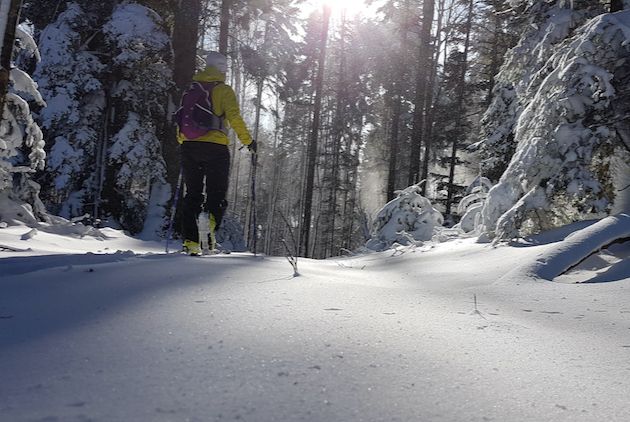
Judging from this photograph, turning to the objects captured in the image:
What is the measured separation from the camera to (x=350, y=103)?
979 inches

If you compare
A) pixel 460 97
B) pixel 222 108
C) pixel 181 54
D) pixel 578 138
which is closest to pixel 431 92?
pixel 460 97

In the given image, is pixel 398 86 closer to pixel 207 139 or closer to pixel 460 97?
pixel 460 97

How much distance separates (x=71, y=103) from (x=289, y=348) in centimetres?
1074

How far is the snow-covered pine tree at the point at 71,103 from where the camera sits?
391 inches

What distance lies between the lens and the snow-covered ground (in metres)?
1.02

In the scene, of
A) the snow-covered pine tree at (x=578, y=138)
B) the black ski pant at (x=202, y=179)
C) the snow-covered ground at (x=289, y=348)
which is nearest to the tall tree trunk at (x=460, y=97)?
the snow-covered pine tree at (x=578, y=138)

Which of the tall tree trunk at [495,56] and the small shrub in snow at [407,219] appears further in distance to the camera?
the tall tree trunk at [495,56]

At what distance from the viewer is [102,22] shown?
10.6 m

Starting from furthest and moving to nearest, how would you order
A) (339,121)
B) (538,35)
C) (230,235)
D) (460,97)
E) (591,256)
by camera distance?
(339,121)
(460,97)
(230,235)
(538,35)
(591,256)

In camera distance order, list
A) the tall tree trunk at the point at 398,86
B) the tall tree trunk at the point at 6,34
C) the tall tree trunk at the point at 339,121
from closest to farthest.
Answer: the tall tree trunk at the point at 6,34 → the tall tree trunk at the point at 398,86 → the tall tree trunk at the point at 339,121

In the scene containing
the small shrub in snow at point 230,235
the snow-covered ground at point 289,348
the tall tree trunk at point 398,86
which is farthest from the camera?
the tall tree trunk at point 398,86

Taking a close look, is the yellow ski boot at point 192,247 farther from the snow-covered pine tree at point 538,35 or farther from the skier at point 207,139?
the snow-covered pine tree at point 538,35

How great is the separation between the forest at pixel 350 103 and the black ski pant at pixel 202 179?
16.5 inches

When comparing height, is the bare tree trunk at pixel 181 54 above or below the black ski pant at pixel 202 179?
above
